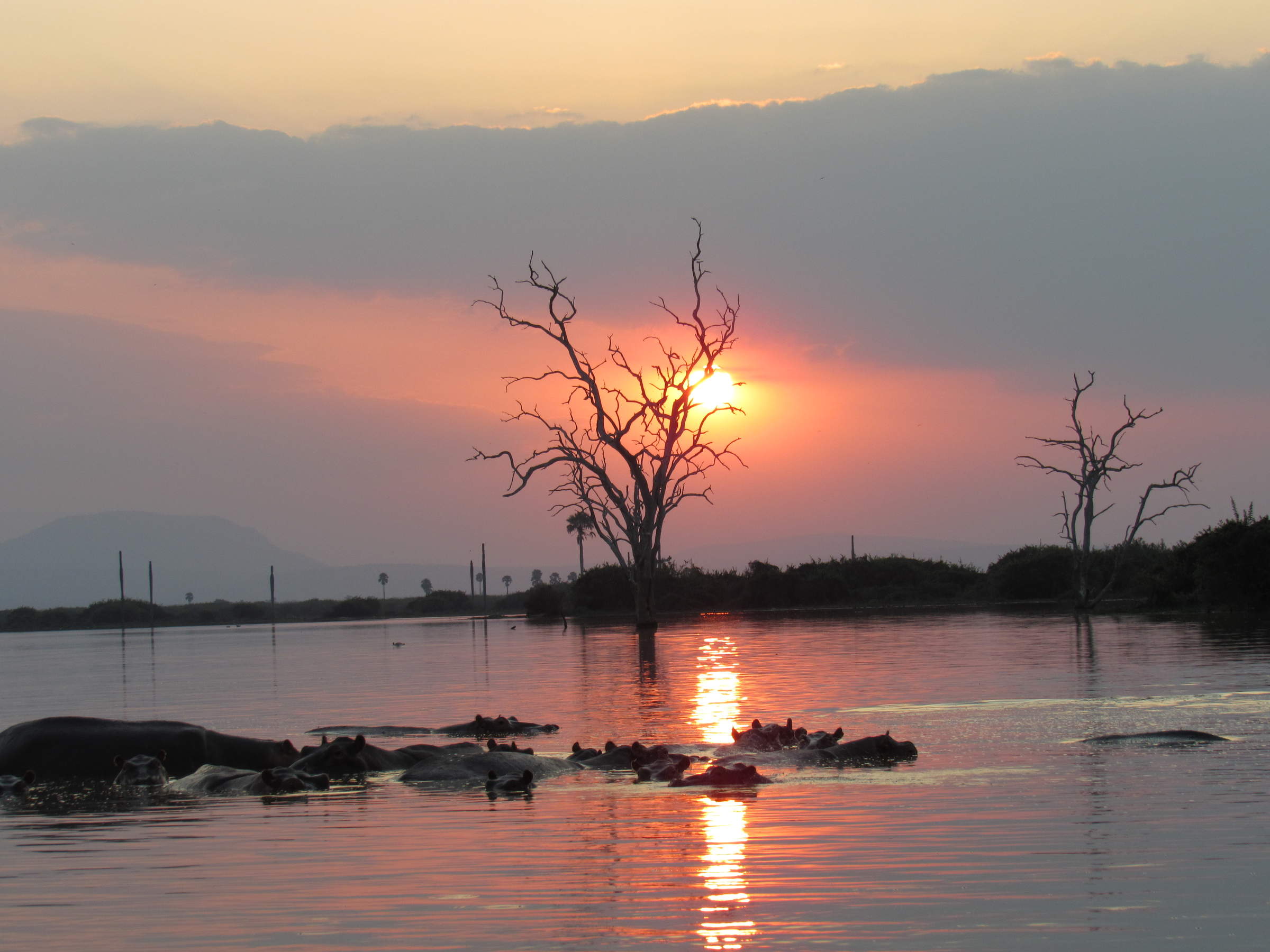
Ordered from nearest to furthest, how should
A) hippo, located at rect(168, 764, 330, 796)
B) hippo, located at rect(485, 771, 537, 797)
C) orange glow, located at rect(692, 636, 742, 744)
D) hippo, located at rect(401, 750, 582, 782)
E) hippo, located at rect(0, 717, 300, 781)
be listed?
hippo, located at rect(485, 771, 537, 797)
hippo, located at rect(168, 764, 330, 796)
hippo, located at rect(401, 750, 582, 782)
hippo, located at rect(0, 717, 300, 781)
orange glow, located at rect(692, 636, 742, 744)

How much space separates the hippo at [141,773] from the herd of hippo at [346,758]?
0.01 metres

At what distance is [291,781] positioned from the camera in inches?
440

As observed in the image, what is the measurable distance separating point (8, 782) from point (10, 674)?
2259 centimetres

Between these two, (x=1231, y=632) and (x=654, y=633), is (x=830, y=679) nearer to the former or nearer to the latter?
(x=1231, y=632)

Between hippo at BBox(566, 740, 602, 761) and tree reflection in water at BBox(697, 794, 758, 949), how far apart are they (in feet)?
8.54

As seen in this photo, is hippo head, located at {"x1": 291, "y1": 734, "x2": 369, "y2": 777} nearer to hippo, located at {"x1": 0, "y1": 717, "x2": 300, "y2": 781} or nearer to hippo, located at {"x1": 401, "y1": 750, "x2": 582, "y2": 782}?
hippo, located at {"x1": 401, "y1": 750, "x2": 582, "y2": 782}

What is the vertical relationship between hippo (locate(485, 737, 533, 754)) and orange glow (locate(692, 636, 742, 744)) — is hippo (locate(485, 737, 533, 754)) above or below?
above

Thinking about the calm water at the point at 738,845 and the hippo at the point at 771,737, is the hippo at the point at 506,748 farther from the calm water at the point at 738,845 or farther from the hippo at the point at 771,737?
the hippo at the point at 771,737

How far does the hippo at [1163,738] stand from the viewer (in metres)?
12.0

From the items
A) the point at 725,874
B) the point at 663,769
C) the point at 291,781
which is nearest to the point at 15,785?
the point at 291,781

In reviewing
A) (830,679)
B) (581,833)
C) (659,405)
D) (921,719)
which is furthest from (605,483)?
(581,833)

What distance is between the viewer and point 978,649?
27.8m

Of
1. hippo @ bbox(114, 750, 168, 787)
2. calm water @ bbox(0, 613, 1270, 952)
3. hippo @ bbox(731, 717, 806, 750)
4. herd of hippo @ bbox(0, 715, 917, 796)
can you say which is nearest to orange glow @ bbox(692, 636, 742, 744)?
calm water @ bbox(0, 613, 1270, 952)

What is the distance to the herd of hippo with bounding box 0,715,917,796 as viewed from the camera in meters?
11.3
